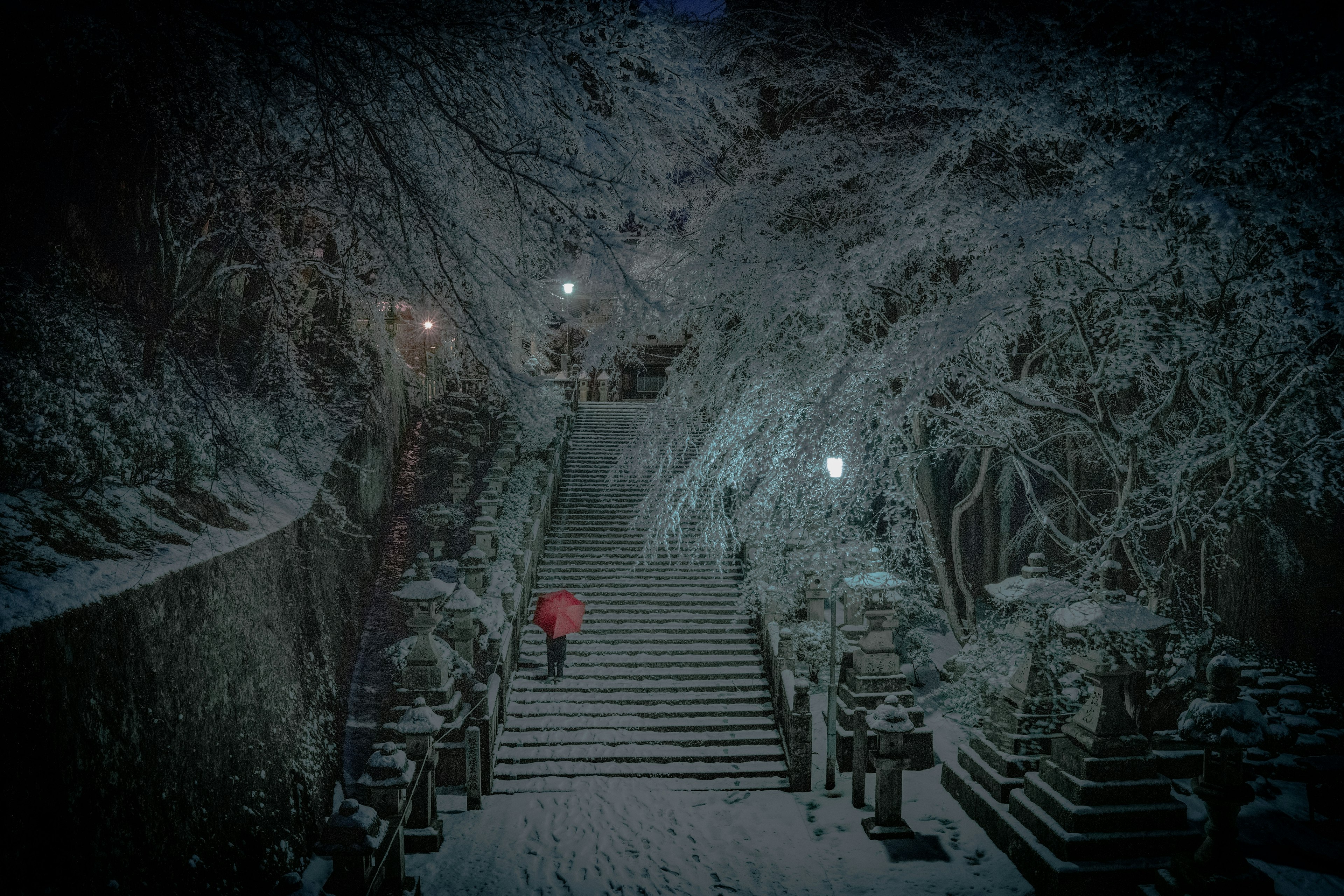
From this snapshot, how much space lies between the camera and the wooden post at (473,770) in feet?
27.2

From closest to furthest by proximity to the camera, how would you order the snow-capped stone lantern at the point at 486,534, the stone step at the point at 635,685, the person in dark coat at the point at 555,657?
the person in dark coat at the point at 555,657 < the stone step at the point at 635,685 < the snow-capped stone lantern at the point at 486,534

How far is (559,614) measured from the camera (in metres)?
10.5

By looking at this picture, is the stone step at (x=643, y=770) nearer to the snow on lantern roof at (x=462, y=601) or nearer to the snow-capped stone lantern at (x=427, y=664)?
the snow-capped stone lantern at (x=427, y=664)

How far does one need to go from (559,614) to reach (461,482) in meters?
9.16

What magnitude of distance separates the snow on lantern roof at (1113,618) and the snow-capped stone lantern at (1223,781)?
0.65 m

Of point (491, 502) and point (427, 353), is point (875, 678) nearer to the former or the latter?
point (491, 502)

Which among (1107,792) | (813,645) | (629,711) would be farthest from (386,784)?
(813,645)

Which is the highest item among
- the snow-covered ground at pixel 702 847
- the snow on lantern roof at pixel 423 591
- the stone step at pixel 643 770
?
the snow on lantern roof at pixel 423 591

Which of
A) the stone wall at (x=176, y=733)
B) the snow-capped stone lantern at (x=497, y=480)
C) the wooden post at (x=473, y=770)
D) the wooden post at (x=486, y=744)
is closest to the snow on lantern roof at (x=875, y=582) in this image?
the wooden post at (x=486, y=744)

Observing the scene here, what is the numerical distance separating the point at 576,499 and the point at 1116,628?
13.7m

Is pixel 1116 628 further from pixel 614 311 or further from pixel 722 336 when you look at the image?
pixel 614 311

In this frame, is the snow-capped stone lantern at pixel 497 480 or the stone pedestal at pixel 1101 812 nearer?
the stone pedestal at pixel 1101 812

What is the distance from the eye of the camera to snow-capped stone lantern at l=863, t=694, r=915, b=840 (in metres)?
7.39

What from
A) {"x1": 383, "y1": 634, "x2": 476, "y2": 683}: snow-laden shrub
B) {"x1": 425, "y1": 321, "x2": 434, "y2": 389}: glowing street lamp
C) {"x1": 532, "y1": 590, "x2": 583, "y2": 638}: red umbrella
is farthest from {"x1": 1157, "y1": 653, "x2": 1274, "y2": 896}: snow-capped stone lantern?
{"x1": 425, "y1": 321, "x2": 434, "y2": 389}: glowing street lamp
